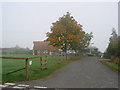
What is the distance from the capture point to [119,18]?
13703 millimetres

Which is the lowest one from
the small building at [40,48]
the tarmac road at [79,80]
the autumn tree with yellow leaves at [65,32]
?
the tarmac road at [79,80]

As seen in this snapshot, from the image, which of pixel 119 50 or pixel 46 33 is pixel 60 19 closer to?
pixel 46 33

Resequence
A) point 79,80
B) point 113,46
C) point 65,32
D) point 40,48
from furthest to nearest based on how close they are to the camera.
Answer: point 65,32, point 113,46, point 40,48, point 79,80

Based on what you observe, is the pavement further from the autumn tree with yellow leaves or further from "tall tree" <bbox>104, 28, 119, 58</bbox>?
the autumn tree with yellow leaves

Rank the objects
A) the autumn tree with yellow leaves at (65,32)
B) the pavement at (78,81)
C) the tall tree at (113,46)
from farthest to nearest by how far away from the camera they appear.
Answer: the autumn tree with yellow leaves at (65,32), the tall tree at (113,46), the pavement at (78,81)

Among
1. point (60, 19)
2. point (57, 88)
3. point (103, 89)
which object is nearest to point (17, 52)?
point (57, 88)

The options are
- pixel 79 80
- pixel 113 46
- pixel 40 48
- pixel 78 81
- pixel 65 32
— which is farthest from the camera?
pixel 65 32

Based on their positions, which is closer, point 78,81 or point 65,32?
point 78,81

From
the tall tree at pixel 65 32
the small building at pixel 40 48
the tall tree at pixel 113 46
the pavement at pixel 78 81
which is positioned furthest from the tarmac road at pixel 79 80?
the tall tree at pixel 65 32

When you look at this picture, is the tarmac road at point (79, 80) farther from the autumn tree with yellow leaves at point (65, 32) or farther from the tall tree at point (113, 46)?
the autumn tree with yellow leaves at point (65, 32)

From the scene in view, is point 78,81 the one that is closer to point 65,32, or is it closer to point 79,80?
point 79,80

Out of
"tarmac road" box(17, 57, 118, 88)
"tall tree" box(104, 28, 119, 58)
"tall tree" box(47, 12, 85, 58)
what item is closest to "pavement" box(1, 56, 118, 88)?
"tarmac road" box(17, 57, 118, 88)

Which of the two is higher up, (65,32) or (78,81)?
(65,32)

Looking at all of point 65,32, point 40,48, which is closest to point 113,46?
point 40,48
